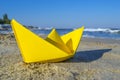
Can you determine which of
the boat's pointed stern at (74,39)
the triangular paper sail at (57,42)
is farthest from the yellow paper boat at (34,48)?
the boat's pointed stern at (74,39)

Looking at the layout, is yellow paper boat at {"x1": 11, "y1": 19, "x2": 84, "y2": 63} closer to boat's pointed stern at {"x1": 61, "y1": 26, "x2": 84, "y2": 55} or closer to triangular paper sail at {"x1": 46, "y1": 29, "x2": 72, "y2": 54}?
triangular paper sail at {"x1": 46, "y1": 29, "x2": 72, "y2": 54}

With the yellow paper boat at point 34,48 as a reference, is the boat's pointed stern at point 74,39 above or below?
below

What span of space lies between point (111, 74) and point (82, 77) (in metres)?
0.93

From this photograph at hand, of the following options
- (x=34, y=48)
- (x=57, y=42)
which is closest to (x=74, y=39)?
(x=57, y=42)

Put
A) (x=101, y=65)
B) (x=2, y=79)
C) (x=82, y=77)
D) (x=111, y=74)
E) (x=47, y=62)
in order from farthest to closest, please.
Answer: (x=101, y=65), (x=47, y=62), (x=111, y=74), (x=82, y=77), (x=2, y=79)

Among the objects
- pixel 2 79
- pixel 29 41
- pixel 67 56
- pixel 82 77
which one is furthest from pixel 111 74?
pixel 2 79

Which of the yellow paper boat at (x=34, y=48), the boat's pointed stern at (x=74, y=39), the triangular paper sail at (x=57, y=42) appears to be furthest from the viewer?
the boat's pointed stern at (x=74, y=39)

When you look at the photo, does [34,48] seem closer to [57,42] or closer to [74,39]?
[57,42]

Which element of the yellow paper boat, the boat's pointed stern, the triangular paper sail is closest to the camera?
the yellow paper boat

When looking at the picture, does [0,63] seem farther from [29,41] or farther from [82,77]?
[82,77]

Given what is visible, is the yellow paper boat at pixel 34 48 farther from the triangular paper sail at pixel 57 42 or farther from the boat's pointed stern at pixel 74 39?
the boat's pointed stern at pixel 74 39

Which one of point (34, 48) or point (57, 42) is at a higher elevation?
point (34, 48)

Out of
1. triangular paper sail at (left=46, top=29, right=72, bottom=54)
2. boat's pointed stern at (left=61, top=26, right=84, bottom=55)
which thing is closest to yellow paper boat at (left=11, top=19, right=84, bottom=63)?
triangular paper sail at (left=46, top=29, right=72, bottom=54)

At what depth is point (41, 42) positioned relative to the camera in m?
6.20
